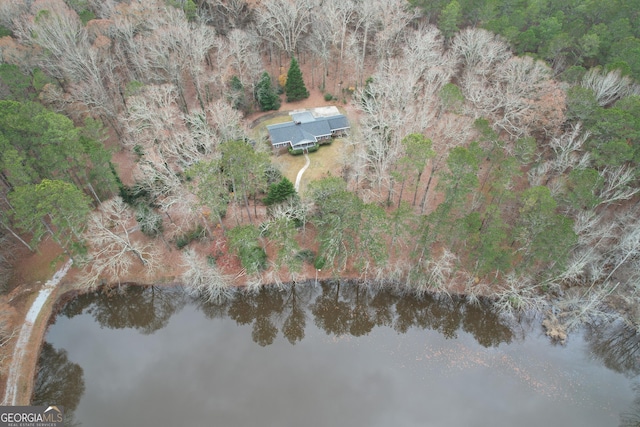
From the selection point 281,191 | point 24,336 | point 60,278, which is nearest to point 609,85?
point 281,191

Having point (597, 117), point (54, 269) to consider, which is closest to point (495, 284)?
point (597, 117)

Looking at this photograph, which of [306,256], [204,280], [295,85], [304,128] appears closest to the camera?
[204,280]

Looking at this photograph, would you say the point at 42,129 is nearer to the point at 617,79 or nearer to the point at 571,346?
the point at 571,346

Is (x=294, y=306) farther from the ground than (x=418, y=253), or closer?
closer

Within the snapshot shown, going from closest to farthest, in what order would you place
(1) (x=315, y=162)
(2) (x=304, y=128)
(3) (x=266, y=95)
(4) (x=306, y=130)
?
(1) (x=315, y=162) → (4) (x=306, y=130) → (2) (x=304, y=128) → (3) (x=266, y=95)

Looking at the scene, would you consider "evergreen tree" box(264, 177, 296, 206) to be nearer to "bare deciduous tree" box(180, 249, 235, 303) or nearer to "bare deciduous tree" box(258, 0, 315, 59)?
"bare deciduous tree" box(180, 249, 235, 303)

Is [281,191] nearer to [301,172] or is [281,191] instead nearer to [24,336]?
[301,172]
